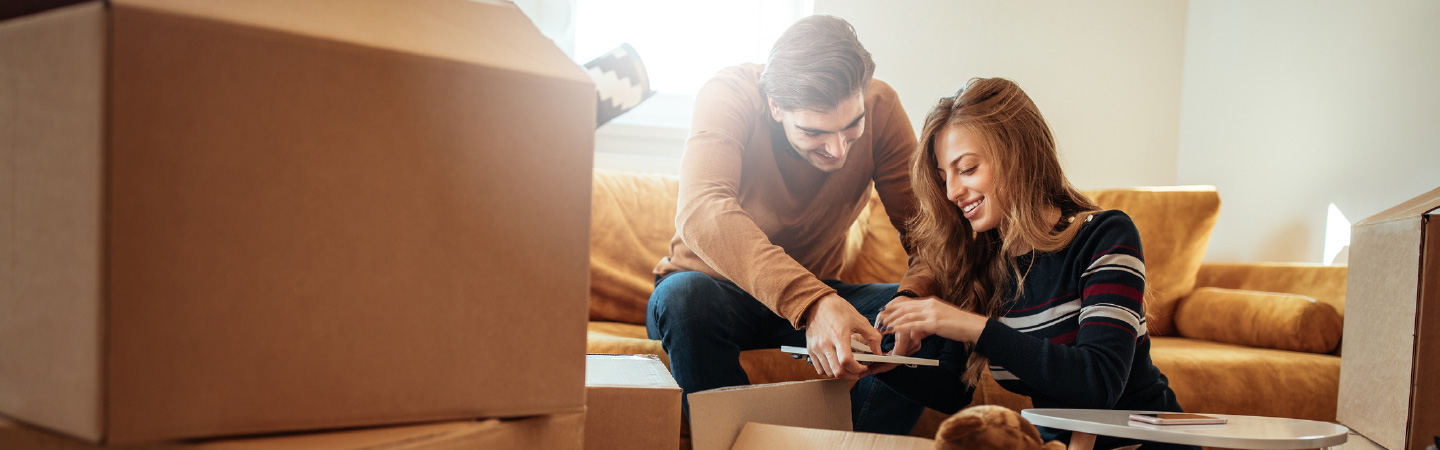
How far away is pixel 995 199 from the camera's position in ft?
3.74

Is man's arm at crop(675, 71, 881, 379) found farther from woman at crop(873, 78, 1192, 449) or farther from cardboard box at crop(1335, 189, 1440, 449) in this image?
cardboard box at crop(1335, 189, 1440, 449)

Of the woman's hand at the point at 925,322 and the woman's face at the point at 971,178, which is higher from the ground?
the woman's face at the point at 971,178

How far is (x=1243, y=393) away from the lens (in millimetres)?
1628

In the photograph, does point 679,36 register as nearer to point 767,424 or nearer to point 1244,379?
point 1244,379

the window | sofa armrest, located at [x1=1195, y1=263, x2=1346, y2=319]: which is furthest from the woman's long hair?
the window

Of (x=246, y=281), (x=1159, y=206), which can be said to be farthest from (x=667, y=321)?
(x=1159, y=206)

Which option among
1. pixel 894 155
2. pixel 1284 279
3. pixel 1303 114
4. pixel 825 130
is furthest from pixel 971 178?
pixel 1303 114

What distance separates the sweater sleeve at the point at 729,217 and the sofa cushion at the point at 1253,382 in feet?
3.09

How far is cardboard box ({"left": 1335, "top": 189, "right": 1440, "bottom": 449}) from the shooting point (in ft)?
3.32

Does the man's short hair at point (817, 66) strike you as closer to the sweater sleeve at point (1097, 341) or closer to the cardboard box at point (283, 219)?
the sweater sleeve at point (1097, 341)

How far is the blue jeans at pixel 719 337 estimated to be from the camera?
4.02 ft

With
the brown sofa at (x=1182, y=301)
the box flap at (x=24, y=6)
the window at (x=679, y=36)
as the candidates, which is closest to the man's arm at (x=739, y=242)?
the brown sofa at (x=1182, y=301)

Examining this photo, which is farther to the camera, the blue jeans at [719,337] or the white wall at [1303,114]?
the white wall at [1303,114]

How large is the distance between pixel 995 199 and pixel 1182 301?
4.05 ft
